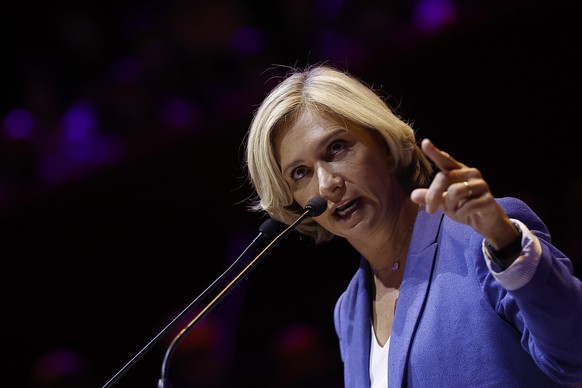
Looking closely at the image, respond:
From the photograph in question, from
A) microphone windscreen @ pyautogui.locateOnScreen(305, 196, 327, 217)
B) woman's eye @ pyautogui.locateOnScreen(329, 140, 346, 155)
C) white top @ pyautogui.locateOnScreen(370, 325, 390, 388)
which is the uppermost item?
woman's eye @ pyautogui.locateOnScreen(329, 140, 346, 155)

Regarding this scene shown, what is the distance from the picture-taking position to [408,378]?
187 centimetres

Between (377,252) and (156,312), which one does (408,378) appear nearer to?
(377,252)

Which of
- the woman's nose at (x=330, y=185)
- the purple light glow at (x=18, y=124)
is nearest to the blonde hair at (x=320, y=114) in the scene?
the woman's nose at (x=330, y=185)

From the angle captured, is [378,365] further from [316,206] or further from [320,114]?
[320,114]

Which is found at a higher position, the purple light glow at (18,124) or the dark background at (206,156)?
the purple light glow at (18,124)

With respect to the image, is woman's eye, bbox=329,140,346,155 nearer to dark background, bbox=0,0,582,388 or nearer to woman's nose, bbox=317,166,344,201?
woman's nose, bbox=317,166,344,201

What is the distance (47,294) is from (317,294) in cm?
174

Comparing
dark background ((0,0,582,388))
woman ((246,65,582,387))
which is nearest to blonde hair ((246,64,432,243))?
woman ((246,65,582,387))

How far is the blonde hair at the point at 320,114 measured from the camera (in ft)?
7.34

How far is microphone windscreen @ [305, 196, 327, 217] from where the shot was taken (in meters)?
2.06

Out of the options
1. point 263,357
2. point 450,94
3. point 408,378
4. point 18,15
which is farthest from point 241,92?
point 408,378

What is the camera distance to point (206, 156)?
470 cm

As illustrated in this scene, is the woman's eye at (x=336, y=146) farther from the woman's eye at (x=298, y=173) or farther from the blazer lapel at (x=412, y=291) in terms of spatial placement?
the blazer lapel at (x=412, y=291)

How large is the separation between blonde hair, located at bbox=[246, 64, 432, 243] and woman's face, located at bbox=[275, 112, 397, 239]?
40mm
